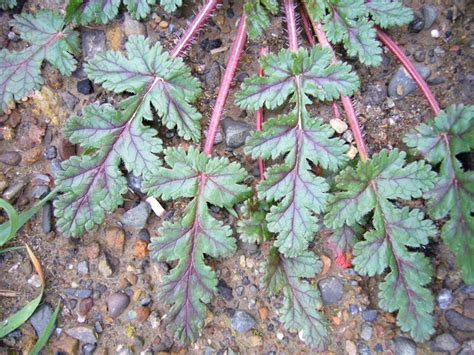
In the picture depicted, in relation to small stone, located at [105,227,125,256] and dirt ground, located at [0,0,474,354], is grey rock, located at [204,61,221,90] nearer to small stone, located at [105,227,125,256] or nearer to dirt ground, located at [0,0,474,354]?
dirt ground, located at [0,0,474,354]

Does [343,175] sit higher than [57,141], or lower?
lower

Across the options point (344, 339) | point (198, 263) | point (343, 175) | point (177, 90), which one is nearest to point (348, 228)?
point (343, 175)

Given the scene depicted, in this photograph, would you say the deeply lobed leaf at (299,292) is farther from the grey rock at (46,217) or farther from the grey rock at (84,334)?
the grey rock at (46,217)

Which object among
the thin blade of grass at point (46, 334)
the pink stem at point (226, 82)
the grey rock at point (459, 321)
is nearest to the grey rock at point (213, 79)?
the pink stem at point (226, 82)

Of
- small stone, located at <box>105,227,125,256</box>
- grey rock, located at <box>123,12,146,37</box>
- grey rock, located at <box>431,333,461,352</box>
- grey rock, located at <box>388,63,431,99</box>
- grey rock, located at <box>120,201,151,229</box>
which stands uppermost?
grey rock, located at <box>123,12,146,37</box>

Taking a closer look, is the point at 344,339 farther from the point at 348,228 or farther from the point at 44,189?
the point at 44,189

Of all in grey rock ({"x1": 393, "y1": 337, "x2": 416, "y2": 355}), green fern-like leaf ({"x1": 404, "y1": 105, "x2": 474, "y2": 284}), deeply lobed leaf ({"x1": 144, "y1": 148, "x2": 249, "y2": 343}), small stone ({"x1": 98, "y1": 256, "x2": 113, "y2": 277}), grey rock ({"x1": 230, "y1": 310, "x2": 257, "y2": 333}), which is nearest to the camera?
Result: green fern-like leaf ({"x1": 404, "y1": 105, "x2": 474, "y2": 284})

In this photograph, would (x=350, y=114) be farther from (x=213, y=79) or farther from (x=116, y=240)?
(x=116, y=240)

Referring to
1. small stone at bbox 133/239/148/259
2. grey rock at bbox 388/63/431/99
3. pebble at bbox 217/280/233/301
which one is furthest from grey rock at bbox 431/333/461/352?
small stone at bbox 133/239/148/259
